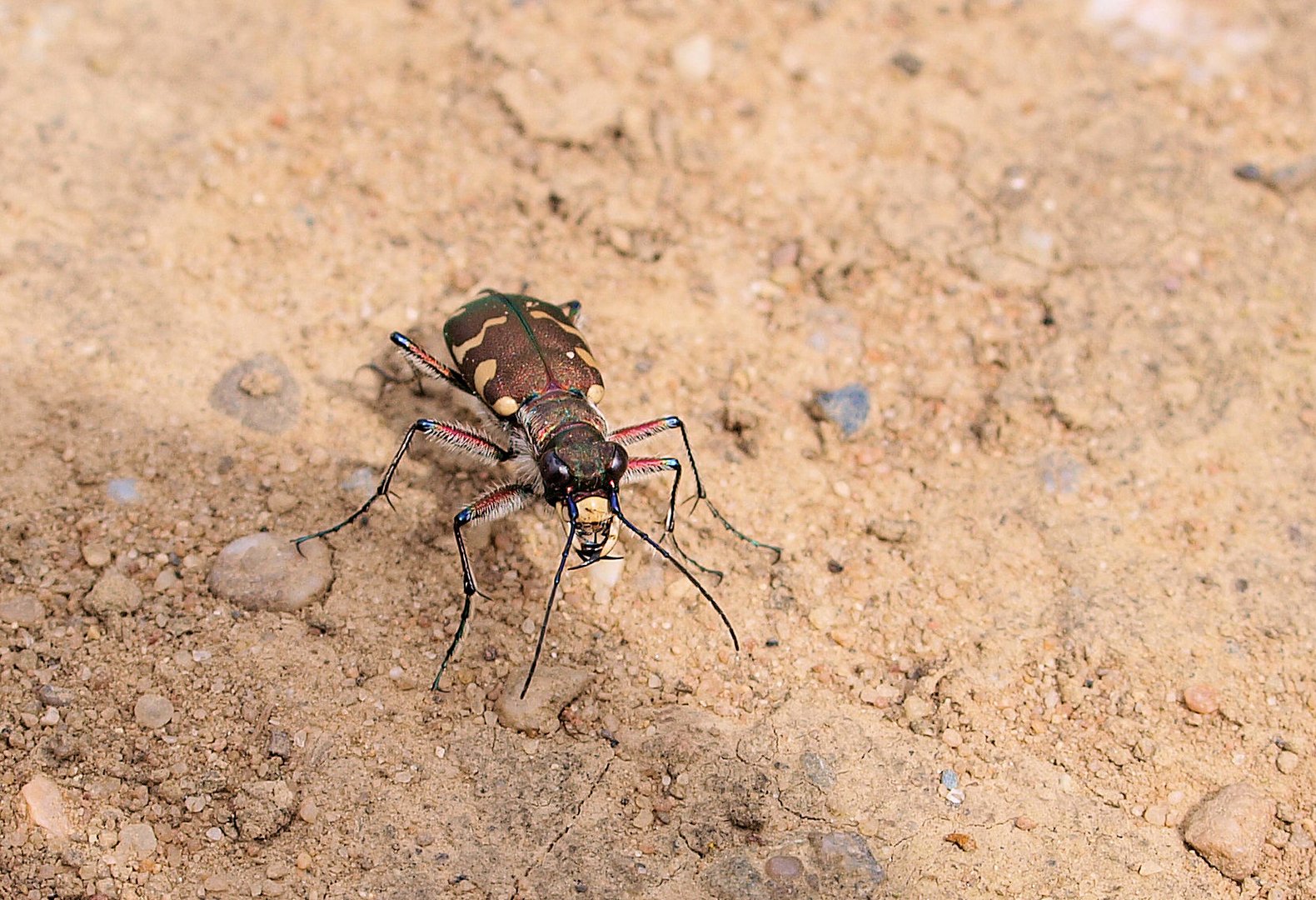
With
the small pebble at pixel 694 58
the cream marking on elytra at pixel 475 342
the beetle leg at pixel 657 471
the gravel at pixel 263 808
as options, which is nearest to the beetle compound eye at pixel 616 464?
the beetle leg at pixel 657 471

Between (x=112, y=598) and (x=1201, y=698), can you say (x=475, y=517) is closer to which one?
(x=112, y=598)

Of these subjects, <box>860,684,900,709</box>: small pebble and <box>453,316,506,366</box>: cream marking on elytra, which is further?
<box>453,316,506,366</box>: cream marking on elytra

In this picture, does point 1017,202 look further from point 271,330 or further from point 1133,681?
point 271,330

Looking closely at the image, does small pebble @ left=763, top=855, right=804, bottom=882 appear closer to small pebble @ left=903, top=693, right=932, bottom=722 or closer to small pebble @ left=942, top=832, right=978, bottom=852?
small pebble @ left=942, top=832, right=978, bottom=852

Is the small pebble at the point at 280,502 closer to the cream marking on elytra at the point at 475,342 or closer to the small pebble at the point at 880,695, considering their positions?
the cream marking on elytra at the point at 475,342

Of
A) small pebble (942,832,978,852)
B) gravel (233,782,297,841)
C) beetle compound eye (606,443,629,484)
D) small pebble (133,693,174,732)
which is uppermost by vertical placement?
beetle compound eye (606,443,629,484)

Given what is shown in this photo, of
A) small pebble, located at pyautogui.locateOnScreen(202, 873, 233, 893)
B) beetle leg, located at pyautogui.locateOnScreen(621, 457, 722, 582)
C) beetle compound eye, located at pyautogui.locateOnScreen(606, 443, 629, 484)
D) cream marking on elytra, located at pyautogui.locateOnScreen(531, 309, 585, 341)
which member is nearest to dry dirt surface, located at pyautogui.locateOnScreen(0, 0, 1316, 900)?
small pebble, located at pyautogui.locateOnScreen(202, 873, 233, 893)

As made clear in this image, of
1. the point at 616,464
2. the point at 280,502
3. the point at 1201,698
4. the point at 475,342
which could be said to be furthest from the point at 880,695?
the point at 280,502

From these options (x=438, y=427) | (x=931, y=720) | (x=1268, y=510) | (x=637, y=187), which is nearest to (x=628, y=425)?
(x=438, y=427)
